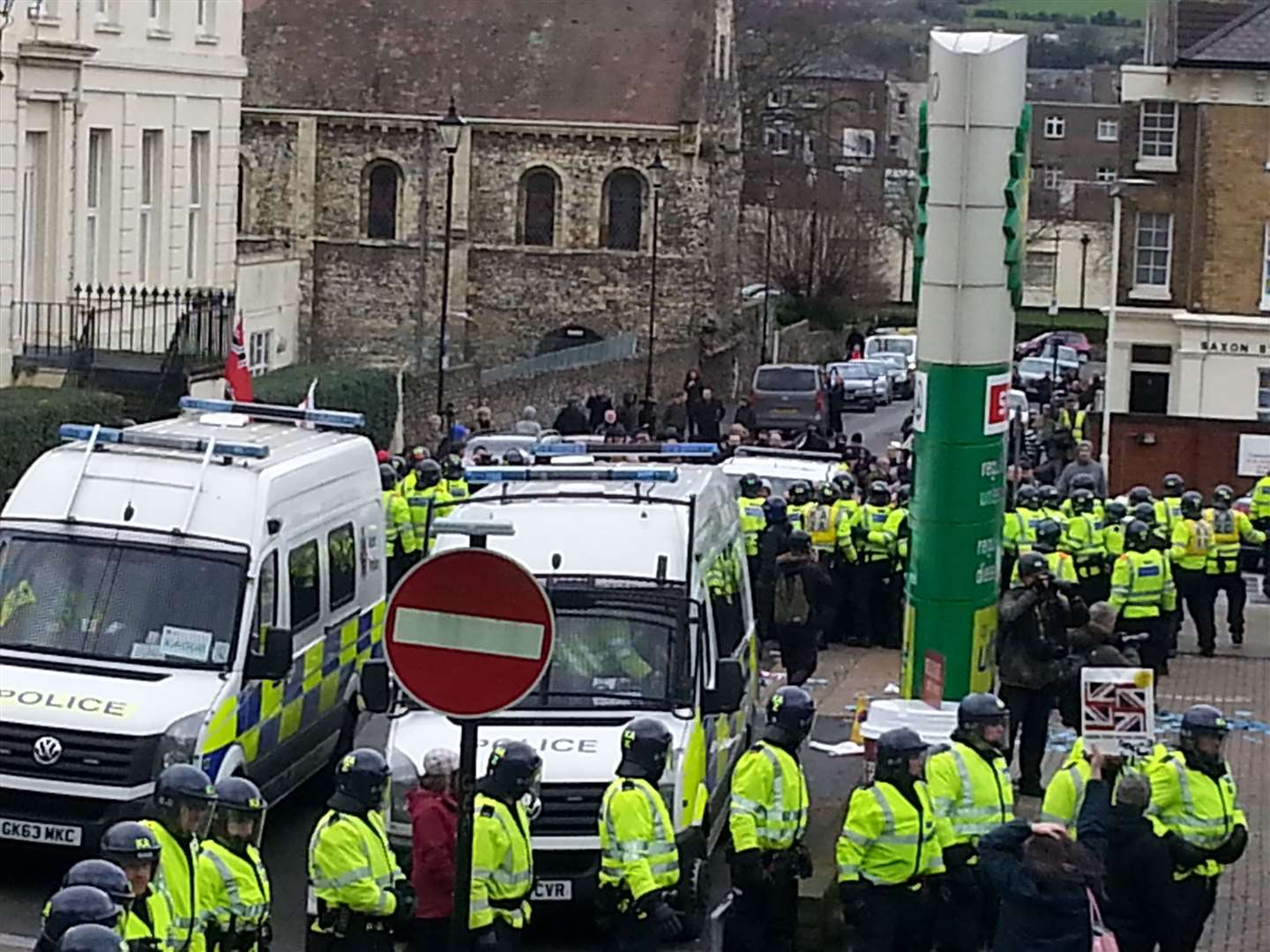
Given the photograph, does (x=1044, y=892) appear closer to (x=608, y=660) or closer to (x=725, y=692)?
(x=725, y=692)

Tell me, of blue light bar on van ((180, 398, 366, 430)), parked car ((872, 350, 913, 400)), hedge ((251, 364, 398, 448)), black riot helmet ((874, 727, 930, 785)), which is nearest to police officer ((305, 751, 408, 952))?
black riot helmet ((874, 727, 930, 785))

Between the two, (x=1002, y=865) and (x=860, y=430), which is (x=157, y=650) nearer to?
(x=1002, y=865)

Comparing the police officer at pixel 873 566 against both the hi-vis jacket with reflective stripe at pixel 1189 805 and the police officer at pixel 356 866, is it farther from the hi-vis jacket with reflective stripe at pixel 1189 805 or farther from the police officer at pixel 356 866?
the police officer at pixel 356 866

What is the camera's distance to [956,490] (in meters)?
17.6

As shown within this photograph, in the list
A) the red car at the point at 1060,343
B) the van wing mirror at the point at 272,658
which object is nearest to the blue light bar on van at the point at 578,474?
the van wing mirror at the point at 272,658

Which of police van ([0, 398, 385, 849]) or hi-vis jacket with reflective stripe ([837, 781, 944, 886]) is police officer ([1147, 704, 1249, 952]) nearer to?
hi-vis jacket with reflective stripe ([837, 781, 944, 886])

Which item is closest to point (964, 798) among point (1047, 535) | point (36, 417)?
point (1047, 535)

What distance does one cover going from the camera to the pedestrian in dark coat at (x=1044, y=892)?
10.8 m

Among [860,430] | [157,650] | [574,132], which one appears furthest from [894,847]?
[574,132]

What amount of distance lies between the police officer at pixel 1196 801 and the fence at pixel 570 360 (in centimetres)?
3509

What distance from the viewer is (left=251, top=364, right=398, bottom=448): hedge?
38.7m

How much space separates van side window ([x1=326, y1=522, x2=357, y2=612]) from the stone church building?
47.4 m

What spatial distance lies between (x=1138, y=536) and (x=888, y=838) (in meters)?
11.6

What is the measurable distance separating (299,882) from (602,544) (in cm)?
280
